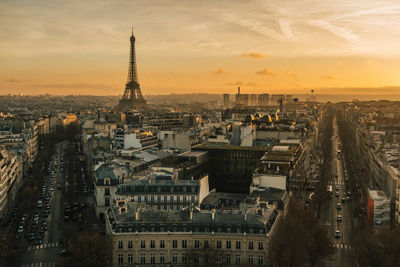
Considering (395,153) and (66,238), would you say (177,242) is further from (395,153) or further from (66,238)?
(395,153)

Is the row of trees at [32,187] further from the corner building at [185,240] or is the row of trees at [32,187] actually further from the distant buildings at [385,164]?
the distant buildings at [385,164]

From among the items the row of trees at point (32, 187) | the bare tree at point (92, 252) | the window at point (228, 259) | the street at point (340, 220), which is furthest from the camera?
the street at point (340, 220)

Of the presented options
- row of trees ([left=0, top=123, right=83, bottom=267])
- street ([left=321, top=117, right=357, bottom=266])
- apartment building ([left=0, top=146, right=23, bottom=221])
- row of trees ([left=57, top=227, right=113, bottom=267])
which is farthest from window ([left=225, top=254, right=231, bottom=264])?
apartment building ([left=0, top=146, right=23, bottom=221])

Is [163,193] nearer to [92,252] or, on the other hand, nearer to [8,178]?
[92,252]

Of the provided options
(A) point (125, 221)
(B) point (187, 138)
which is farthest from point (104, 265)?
(B) point (187, 138)

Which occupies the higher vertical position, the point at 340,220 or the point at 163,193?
the point at 163,193

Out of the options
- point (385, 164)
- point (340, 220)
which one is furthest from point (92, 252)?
point (385, 164)

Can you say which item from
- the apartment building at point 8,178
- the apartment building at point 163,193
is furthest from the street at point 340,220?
the apartment building at point 8,178

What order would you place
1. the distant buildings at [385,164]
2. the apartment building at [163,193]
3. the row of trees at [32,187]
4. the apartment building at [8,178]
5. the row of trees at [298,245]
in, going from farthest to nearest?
the apartment building at [8,178] → the distant buildings at [385,164] → the apartment building at [163,193] → the row of trees at [32,187] → the row of trees at [298,245]
